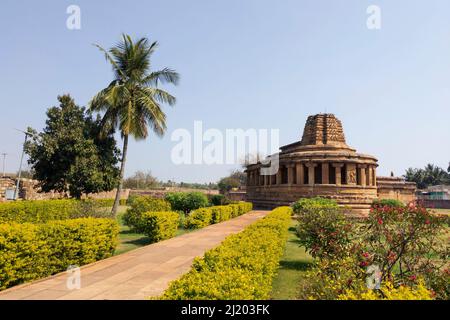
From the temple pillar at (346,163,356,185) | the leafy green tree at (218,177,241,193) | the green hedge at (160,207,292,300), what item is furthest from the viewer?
the leafy green tree at (218,177,241,193)

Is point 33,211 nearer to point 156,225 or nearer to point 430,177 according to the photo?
point 156,225

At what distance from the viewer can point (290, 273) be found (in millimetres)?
7465

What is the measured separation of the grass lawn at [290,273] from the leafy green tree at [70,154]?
17.1 m

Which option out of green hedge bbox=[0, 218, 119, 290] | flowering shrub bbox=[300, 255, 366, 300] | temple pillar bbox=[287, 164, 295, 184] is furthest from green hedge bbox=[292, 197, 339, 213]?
temple pillar bbox=[287, 164, 295, 184]

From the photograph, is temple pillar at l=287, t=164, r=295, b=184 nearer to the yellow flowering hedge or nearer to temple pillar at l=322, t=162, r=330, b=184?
temple pillar at l=322, t=162, r=330, b=184

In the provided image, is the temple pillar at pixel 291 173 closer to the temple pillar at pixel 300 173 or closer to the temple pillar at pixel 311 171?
the temple pillar at pixel 300 173

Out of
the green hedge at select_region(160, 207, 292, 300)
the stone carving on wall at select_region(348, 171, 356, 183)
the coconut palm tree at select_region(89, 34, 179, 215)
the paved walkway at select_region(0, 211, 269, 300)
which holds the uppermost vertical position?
the coconut palm tree at select_region(89, 34, 179, 215)

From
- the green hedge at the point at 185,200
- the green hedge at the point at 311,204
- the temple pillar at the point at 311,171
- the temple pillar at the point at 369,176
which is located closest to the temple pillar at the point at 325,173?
the temple pillar at the point at 311,171

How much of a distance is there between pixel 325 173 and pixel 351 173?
2.36m

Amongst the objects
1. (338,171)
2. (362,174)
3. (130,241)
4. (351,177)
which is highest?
(338,171)

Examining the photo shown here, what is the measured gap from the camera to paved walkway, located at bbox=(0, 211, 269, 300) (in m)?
5.38

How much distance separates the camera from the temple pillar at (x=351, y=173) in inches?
1116

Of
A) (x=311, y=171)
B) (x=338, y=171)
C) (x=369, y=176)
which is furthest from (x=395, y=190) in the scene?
(x=311, y=171)
